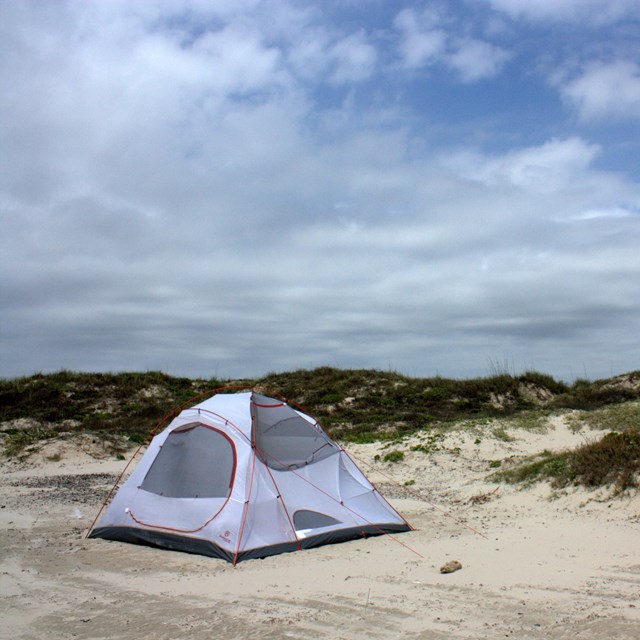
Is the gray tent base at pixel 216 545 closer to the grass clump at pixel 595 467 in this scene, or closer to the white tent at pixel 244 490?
the white tent at pixel 244 490

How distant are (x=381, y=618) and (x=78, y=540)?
5.48m

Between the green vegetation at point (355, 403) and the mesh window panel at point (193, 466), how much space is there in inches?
287

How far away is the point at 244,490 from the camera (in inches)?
347

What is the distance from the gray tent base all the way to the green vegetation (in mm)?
6416

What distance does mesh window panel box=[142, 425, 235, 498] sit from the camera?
9.13 m

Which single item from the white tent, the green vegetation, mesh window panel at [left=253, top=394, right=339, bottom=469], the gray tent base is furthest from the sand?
the green vegetation

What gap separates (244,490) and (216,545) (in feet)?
2.61

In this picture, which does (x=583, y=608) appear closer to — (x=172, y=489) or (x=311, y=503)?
(x=311, y=503)

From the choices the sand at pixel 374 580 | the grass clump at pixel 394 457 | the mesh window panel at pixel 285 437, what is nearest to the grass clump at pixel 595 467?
the sand at pixel 374 580

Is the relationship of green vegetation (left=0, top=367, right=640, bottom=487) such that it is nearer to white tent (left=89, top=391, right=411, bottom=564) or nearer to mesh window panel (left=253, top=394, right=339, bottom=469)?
mesh window panel (left=253, top=394, right=339, bottom=469)

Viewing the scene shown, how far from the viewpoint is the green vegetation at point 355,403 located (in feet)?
59.9

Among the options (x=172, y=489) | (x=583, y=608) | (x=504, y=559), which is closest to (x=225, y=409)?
(x=172, y=489)

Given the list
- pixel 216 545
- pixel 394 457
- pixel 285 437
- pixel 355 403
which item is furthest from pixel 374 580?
pixel 355 403

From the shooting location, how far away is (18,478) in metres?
15.7
